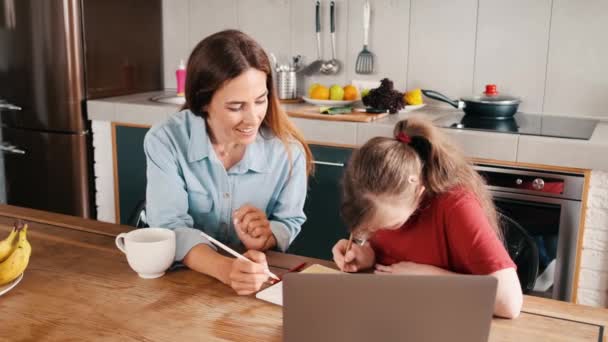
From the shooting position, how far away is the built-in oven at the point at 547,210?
228 centimetres

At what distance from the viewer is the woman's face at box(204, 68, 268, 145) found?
1.54 metres

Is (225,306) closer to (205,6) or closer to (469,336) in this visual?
(469,336)

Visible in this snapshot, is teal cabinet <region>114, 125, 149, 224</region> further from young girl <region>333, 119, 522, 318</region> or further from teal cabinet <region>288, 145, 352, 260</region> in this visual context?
young girl <region>333, 119, 522, 318</region>

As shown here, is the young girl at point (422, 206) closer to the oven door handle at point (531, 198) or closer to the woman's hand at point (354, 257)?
the woman's hand at point (354, 257)

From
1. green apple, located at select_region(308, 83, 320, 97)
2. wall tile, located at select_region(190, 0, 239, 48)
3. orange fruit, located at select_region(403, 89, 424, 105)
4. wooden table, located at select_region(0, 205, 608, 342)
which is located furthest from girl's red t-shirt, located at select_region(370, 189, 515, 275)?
wall tile, located at select_region(190, 0, 239, 48)

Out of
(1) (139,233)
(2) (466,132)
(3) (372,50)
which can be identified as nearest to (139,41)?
(3) (372,50)

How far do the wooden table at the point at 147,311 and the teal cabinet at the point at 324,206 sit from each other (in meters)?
1.29

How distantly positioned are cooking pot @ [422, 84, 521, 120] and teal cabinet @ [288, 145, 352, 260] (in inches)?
19.4

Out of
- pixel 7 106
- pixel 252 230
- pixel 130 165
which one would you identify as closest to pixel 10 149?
pixel 7 106

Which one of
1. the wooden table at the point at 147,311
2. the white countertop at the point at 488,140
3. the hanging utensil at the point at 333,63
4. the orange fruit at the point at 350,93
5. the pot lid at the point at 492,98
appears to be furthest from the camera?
the hanging utensil at the point at 333,63

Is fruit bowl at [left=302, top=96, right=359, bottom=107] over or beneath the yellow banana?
over

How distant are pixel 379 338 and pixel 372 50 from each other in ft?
7.72

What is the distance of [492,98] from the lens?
2.70m

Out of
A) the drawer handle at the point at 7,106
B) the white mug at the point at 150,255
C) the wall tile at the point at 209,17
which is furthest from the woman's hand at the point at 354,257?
the drawer handle at the point at 7,106
